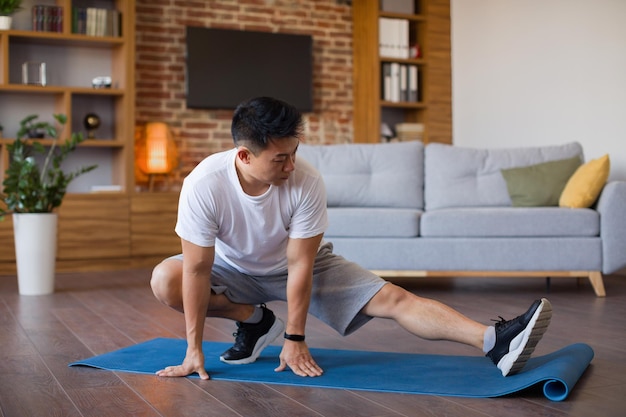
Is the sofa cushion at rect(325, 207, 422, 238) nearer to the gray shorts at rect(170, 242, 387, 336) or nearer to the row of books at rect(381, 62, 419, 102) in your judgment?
the gray shorts at rect(170, 242, 387, 336)

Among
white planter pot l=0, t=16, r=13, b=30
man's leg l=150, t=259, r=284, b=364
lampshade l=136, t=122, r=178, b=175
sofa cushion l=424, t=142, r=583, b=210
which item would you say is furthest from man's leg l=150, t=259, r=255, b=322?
white planter pot l=0, t=16, r=13, b=30

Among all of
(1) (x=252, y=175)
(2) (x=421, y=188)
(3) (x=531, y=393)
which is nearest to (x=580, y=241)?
(2) (x=421, y=188)

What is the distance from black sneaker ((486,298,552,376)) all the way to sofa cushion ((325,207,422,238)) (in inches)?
85.3

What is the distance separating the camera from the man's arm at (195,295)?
2311 millimetres

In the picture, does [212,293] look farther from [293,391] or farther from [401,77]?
[401,77]

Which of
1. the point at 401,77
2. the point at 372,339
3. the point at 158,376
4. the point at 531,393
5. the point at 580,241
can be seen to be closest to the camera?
the point at 531,393

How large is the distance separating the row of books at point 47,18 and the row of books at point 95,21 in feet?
0.32

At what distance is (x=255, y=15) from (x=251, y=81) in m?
0.57

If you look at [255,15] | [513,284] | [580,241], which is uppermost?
[255,15]

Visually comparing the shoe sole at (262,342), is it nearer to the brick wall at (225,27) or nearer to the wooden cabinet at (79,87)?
the wooden cabinet at (79,87)

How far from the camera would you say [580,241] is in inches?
169

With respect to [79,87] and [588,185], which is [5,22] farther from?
[588,185]

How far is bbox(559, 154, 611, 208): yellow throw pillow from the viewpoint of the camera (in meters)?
4.41

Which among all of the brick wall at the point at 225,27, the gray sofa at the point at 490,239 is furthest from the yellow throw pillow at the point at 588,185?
the brick wall at the point at 225,27
